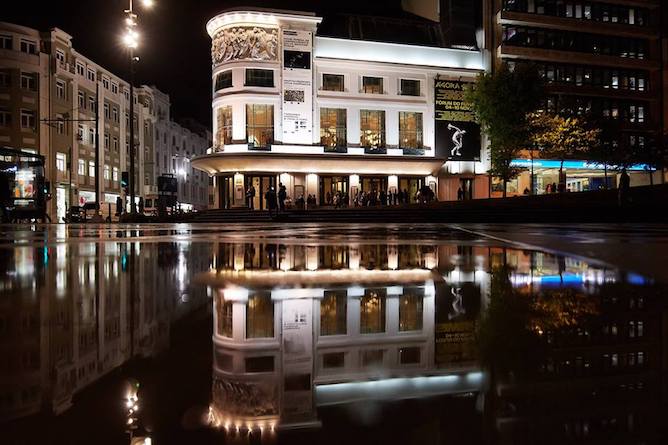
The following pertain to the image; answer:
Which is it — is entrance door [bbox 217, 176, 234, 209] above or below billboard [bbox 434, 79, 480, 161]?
below

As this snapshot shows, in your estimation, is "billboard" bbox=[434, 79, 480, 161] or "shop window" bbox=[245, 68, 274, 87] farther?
"billboard" bbox=[434, 79, 480, 161]

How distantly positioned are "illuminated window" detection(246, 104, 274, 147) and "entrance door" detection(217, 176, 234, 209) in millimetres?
4399

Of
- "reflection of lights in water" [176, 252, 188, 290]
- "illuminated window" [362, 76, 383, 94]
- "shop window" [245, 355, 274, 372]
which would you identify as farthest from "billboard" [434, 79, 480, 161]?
"shop window" [245, 355, 274, 372]

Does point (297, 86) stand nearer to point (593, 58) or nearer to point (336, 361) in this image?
point (593, 58)

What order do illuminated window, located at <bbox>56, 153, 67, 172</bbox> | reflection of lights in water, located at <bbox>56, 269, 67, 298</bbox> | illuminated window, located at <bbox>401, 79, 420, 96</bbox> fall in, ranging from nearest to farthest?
reflection of lights in water, located at <bbox>56, 269, 67, 298</bbox> → illuminated window, located at <bbox>401, 79, 420, 96</bbox> → illuminated window, located at <bbox>56, 153, 67, 172</bbox>

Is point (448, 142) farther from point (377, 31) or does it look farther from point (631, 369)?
point (631, 369)

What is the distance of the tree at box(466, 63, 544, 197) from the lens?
141 ft

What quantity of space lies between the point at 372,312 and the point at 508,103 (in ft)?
143

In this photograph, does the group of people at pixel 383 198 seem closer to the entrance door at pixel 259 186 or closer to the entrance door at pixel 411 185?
the entrance door at pixel 411 185

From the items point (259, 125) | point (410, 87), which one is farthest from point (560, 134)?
point (259, 125)

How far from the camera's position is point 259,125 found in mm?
45344

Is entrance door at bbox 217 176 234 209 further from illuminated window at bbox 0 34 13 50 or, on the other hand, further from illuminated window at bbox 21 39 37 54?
illuminated window at bbox 0 34 13 50

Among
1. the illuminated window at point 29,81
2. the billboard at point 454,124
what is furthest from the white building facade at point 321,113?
the illuminated window at point 29,81

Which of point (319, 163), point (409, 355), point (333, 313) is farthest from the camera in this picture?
point (319, 163)
